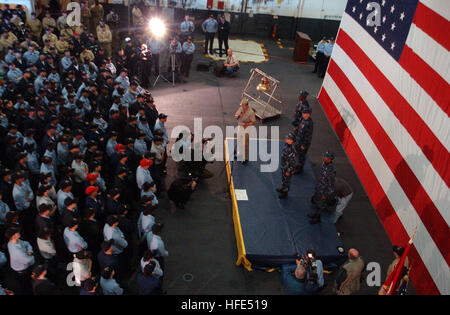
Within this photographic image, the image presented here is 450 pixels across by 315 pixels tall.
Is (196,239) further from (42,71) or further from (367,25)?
(367,25)

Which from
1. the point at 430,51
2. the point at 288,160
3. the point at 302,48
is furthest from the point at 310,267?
the point at 302,48

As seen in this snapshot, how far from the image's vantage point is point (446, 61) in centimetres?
629

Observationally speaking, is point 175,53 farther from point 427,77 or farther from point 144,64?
point 427,77

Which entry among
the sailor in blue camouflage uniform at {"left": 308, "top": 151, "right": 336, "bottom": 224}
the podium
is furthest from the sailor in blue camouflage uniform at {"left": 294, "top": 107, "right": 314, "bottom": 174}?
the podium

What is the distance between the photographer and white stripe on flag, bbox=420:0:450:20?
21.0 feet

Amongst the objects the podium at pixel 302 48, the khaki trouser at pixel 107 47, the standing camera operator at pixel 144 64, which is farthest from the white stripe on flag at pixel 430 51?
the khaki trouser at pixel 107 47

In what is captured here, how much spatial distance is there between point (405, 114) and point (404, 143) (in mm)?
599

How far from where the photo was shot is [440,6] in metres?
6.62

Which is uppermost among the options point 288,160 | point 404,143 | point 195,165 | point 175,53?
point 175,53

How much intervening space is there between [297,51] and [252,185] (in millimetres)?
10283

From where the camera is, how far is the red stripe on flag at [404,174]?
5.99 m

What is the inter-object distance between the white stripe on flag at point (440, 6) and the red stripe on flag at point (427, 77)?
0.84 meters

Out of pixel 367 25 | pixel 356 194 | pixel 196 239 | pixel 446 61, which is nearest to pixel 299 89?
pixel 367 25

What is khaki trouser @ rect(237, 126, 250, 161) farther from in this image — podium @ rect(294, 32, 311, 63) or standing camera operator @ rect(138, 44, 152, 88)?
podium @ rect(294, 32, 311, 63)
